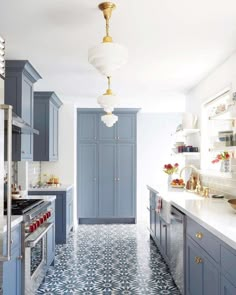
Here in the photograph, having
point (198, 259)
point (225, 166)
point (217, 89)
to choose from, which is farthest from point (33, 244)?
point (217, 89)

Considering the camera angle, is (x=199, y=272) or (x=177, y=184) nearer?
(x=199, y=272)

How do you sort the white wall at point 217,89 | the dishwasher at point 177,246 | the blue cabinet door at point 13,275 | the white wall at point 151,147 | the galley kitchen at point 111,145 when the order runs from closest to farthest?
1. the blue cabinet door at point 13,275
2. the galley kitchen at point 111,145
3. the dishwasher at point 177,246
4. the white wall at point 217,89
5. the white wall at point 151,147

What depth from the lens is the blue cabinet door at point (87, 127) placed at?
683 cm

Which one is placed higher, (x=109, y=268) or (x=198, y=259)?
(x=198, y=259)

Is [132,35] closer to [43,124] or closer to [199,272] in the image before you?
[199,272]

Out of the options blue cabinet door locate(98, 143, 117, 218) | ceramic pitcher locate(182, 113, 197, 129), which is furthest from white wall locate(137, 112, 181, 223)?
ceramic pitcher locate(182, 113, 197, 129)

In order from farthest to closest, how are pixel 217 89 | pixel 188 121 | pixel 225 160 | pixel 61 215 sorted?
pixel 61 215
pixel 188 121
pixel 217 89
pixel 225 160

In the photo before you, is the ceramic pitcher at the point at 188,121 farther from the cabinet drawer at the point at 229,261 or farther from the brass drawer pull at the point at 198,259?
the cabinet drawer at the point at 229,261

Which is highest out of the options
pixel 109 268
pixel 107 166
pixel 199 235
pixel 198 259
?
pixel 107 166

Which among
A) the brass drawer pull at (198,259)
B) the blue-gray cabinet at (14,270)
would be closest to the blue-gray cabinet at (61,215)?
the blue-gray cabinet at (14,270)

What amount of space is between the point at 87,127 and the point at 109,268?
3432mm

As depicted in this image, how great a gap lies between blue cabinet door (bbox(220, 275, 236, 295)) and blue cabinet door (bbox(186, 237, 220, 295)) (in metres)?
0.10

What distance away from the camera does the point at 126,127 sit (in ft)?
22.5

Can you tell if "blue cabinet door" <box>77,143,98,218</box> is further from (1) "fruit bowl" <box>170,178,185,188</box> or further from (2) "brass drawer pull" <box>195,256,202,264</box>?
(2) "brass drawer pull" <box>195,256,202,264</box>
